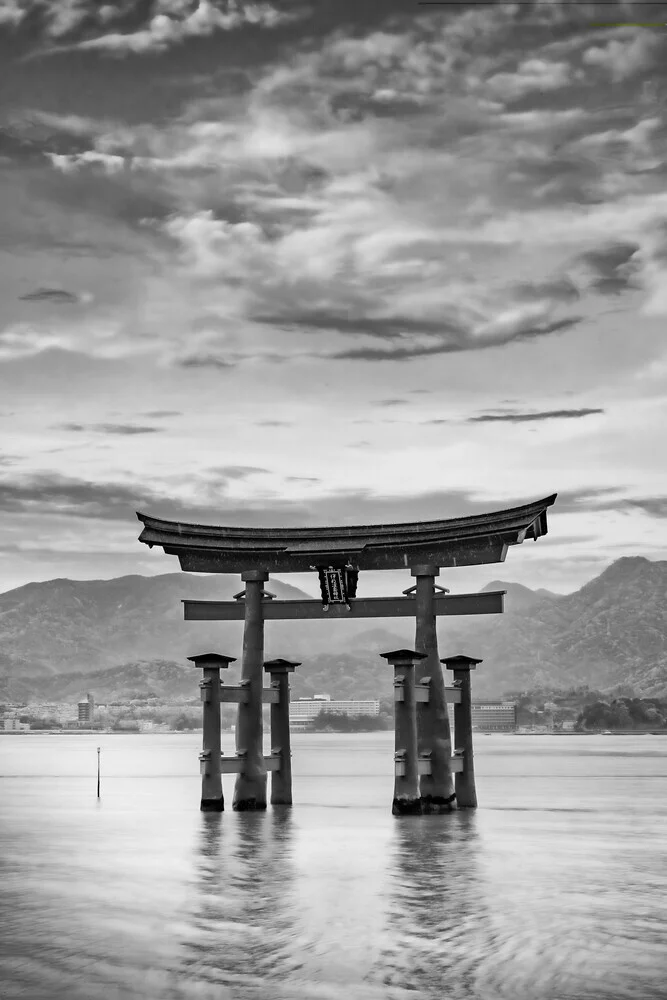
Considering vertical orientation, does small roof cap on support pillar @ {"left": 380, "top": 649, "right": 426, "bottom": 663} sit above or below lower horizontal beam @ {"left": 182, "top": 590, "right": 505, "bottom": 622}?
below

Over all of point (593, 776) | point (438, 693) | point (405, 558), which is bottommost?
point (593, 776)

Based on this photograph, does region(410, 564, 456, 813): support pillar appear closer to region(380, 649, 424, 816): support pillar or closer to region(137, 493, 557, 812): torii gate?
region(137, 493, 557, 812): torii gate

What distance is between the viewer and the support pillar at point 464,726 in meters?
28.8

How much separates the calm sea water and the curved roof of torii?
6.07 metres

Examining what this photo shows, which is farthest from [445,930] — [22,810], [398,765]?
[22,810]

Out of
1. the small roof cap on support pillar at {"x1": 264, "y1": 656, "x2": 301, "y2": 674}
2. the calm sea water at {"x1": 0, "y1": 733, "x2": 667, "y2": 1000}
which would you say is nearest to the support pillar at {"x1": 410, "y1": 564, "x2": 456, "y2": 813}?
the calm sea water at {"x1": 0, "y1": 733, "x2": 667, "y2": 1000}

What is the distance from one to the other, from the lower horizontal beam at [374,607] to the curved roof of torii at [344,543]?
3.08ft

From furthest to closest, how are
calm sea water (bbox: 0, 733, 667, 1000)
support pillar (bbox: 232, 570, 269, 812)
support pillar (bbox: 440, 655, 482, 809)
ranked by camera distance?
support pillar (bbox: 440, 655, 482, 809)
support pillar (bbox: 232, 570, 269, 812)
calm sea water (bbox: 0, 733, 667, 1000)

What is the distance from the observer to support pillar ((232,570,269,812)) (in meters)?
28.4

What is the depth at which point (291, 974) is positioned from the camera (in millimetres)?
12992

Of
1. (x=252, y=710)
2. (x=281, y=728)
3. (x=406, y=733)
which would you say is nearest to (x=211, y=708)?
(x=252, y=710)

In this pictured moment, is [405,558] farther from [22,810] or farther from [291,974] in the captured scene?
[22,810]

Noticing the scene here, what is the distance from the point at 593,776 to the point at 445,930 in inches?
2473

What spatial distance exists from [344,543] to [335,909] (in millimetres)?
11890
